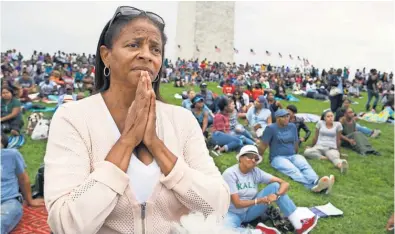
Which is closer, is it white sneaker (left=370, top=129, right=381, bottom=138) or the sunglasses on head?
the sunglasses on head

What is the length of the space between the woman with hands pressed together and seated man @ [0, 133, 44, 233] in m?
3.80

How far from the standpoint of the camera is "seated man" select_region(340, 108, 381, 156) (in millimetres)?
9875

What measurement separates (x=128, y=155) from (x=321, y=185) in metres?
6.04

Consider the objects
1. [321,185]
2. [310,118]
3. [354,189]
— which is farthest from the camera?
[310,118]

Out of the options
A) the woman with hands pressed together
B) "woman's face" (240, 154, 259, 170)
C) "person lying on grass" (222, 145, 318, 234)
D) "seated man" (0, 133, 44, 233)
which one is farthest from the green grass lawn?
the woman with hands pressed together

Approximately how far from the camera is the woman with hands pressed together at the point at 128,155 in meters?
1.29

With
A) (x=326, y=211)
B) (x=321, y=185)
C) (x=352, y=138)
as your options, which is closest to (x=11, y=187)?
(x=326, y=211)

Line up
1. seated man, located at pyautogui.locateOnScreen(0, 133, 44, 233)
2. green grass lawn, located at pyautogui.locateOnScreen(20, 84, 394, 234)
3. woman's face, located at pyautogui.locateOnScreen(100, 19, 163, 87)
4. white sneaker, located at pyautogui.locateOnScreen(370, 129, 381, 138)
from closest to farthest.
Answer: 1. woman's face, located at pyautogui.locateOnScreen(100, 19, 163, 87)
2. seated man, located at pyautogui.locateOnScreen(0, 133, 44, 233)
3. green grass lawn, located at pyautogui.locateOnScreen(20, 84, 394, 234)
4. white sneaker, located at pyautogui.locateOnScreen(370, 129, 381, 138)

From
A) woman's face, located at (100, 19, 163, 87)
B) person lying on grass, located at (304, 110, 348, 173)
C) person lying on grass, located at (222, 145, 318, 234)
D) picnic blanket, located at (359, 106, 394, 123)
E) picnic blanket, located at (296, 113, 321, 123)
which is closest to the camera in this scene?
woman's face, located at (100, 19, 163, 87)

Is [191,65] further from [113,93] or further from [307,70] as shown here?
[113,93]

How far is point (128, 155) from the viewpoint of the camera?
4.50ft

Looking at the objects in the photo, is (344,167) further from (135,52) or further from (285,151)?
(135,52)

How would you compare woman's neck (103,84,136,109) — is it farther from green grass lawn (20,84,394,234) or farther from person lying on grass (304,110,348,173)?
person lying on grass (304,110,348,173)

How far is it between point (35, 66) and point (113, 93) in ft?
68.6
